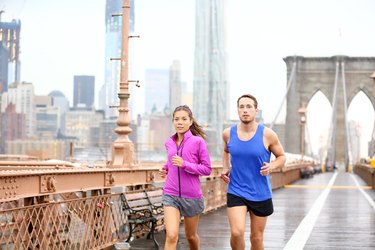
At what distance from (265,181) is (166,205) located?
1019mm

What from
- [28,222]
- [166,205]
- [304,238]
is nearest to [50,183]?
[28,222]

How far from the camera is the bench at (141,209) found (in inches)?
503

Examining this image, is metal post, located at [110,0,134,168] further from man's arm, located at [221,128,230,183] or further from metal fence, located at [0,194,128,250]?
man's arm, located at [221,128,230,183]

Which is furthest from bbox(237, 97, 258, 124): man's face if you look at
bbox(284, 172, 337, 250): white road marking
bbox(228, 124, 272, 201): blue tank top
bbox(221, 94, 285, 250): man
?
bbox(284, 172, 337, 250): white road marking

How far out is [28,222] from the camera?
9.66 meters

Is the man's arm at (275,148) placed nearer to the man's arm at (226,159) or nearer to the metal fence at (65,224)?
the man's arm at (226,159)

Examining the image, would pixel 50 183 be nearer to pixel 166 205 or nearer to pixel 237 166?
pixel 166 205

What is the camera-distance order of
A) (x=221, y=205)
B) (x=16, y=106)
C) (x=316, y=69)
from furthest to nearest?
1. (x=16, y=106)
2. (x=316, y=69)
3. (x=221, y=205)

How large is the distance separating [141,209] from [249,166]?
16.4ft

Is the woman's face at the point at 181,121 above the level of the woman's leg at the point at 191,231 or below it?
above

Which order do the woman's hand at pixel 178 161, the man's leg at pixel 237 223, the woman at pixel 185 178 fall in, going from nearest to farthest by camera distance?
1. the man's leg at pixel 237 223
2. the woman's hand at pixel 178 161
3. the woman at pixel 185 178

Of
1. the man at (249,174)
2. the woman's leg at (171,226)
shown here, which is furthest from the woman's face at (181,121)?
the woman's leg at (171,226)

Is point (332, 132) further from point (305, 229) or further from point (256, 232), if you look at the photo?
point (256, 232)

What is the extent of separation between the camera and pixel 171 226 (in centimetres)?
859
